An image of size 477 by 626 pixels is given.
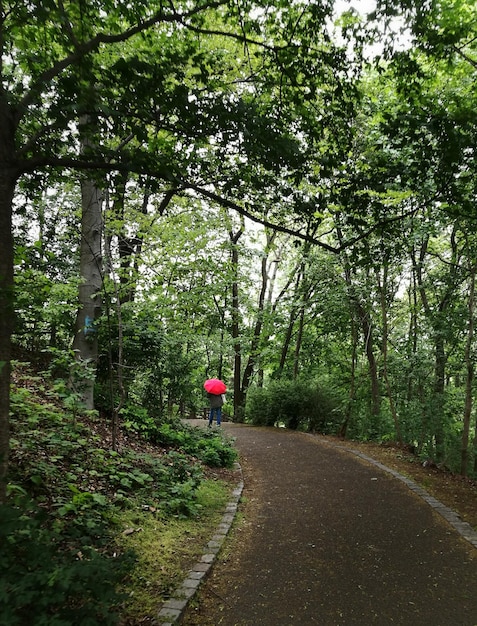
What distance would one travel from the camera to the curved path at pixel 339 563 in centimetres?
328

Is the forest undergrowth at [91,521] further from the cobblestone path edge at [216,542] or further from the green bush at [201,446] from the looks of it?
the green bush at [201,446]

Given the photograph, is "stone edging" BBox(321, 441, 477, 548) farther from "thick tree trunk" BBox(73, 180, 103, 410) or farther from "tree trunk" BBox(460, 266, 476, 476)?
"thick tree trunk" BBox(73, 180, 103, 410)

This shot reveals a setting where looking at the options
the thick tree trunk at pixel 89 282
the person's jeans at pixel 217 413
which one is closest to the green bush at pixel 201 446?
the thick tree trunk at pixel 89 282

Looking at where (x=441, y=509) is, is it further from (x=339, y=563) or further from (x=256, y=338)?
(x=256, y=338)

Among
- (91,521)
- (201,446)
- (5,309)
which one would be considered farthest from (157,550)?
(201,446)

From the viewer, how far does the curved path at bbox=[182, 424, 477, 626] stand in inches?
129

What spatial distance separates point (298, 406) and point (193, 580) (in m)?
10.4

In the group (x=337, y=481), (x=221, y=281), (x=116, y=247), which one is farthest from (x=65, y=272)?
(x=337, y=481)

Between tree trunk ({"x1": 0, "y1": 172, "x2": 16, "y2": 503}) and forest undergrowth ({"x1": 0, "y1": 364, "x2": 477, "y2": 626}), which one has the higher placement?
Answer: tree trunk ({"x1": 0, "y1": 172, "x2": 16, "y2": 503})

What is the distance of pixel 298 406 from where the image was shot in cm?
1362

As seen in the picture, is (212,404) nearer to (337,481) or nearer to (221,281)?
(221,281)

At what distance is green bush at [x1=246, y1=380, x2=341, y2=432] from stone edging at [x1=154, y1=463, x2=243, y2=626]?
8.14 m

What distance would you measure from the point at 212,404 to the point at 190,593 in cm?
780

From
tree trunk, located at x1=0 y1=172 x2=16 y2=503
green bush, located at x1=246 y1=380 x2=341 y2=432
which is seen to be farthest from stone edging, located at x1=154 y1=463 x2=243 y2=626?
green bush, located at x1=246 y1=380 x2=341 y2=432
